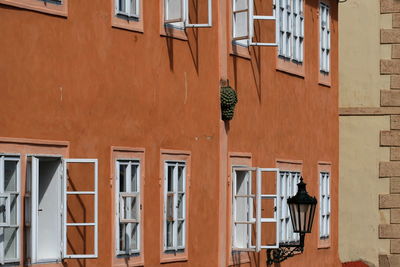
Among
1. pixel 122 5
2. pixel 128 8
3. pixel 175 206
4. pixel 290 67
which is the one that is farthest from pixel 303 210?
pixel 122 5

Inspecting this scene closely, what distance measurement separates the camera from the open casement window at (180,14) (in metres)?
17.7

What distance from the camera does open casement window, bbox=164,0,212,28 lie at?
1773 cm

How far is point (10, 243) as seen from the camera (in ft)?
48.3

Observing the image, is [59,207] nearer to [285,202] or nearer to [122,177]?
[122,177]

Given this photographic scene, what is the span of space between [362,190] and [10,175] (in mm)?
13658

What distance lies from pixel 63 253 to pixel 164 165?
9.48ft

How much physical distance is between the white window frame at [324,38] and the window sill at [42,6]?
9.41m

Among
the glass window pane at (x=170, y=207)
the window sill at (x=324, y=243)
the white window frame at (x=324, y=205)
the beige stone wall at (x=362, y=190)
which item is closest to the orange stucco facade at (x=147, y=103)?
the glass window pane at (x=170, y=207)

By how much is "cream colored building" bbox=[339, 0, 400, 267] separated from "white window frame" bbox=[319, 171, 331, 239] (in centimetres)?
257

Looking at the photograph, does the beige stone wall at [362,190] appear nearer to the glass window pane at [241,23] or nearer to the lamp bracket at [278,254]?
the lamp bracket at [278,254]

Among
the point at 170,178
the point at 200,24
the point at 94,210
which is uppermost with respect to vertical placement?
the point at 200,24

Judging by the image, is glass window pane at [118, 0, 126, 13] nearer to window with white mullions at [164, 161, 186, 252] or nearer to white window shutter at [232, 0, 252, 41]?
window with white mullions at [164, 161, 186, 252]

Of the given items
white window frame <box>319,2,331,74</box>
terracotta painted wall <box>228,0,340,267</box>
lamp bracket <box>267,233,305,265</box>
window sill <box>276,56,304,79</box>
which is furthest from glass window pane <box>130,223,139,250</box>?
white window frame <box>319,2,331,74</box>

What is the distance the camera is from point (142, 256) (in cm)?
1739
